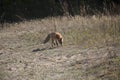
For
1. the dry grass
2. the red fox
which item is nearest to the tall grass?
the dry grass

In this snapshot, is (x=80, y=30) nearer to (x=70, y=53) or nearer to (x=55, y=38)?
(x=55, y=38)

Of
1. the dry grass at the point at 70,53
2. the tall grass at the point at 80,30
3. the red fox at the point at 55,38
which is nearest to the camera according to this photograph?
the dry grass at the point at 70,53

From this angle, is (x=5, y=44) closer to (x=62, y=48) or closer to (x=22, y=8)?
(x=62, y=48)

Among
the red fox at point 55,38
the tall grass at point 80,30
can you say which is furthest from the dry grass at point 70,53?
the red fox at point 55,38

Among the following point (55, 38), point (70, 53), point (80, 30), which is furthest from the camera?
point (80, 30)

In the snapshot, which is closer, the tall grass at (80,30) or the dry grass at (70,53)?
the dry grass at (70,53)

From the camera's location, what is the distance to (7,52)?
8219mm

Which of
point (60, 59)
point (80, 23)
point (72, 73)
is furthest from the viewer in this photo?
point (80, 23)

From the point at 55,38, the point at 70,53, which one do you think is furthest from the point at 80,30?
the point at 70,53

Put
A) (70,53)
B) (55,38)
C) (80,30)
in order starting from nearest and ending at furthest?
(70,53) → (55,38) → (80,30)

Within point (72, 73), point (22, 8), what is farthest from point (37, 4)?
point (72, 73)

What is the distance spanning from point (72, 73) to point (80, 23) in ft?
14.2

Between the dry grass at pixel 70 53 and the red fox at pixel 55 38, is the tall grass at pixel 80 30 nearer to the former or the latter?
the dry grass at pixel 70 53

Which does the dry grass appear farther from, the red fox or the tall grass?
the red fox
